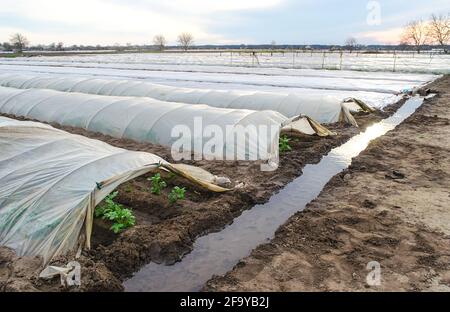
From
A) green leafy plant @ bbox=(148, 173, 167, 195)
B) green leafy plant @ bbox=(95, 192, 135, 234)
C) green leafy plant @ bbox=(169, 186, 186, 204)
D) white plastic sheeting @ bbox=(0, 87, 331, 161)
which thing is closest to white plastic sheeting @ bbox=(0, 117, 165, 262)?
green leafy plant @ bbox=(95, 192, 135, 234)

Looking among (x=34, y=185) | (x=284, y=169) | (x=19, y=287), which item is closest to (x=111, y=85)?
(x=284, y=169)

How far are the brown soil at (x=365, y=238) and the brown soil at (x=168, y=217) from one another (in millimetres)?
1095

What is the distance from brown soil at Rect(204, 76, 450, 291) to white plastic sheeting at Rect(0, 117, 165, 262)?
2.28 metres

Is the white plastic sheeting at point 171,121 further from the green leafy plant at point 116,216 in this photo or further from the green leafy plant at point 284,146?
the green leafy plant at point 116,216

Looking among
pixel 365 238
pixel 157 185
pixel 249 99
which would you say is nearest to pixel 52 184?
pixel 157 185

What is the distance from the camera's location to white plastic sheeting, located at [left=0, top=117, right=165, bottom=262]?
223 inches

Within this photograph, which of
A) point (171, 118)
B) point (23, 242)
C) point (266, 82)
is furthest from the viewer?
point (266, 82)

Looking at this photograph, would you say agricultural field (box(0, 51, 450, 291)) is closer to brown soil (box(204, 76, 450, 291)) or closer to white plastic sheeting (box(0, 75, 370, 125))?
brown soil (box(204, 76, 450, 291))

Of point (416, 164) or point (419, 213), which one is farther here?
point (416, 164)

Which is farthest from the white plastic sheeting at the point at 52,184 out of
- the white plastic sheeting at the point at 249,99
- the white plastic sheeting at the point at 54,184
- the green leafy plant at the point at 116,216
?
the white plastic sheeting at the point at 249,99

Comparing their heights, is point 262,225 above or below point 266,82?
below

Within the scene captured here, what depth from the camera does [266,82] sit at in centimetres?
2653

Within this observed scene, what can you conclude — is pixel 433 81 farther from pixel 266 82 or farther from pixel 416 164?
pixel 416 164
